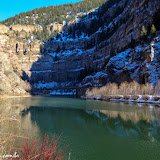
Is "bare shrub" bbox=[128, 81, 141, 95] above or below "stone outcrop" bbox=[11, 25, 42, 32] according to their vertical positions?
below

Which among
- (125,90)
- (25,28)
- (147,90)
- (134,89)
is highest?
(25,28)

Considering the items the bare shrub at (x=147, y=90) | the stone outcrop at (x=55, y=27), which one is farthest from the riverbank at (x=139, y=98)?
the stone outcrop at (x=55, y=27)

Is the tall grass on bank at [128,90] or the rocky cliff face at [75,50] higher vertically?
the rocky cliff face at [75,50]

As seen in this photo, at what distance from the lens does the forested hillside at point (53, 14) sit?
553 feet

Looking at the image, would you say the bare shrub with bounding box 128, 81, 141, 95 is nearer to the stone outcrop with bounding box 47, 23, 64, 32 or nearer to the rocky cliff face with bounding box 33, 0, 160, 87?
the rocky cliff face with bounding box 33, 0, 160, 87

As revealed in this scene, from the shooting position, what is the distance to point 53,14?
179375 millimetres

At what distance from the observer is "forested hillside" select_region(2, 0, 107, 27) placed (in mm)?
168500

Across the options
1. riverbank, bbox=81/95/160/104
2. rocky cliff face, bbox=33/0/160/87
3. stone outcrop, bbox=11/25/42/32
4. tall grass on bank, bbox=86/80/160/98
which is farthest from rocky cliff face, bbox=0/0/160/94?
Answer: riverbank, bbox=81/95/160/104

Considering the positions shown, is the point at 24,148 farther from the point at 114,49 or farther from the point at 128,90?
the point at 114,49

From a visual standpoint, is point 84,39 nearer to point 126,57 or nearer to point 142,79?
point 126,57

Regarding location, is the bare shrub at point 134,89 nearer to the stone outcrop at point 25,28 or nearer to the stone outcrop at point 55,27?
the stone outcrop at point 55,27

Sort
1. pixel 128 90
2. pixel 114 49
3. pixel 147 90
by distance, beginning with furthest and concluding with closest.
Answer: pixel 114 49 → pixel 128 90 → pixel 147 90

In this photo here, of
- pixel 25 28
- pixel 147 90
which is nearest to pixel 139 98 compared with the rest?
pixel 147 90

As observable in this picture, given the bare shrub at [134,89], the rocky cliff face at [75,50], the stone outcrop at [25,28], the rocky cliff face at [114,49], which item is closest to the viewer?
the bare shrub at [134,89]
